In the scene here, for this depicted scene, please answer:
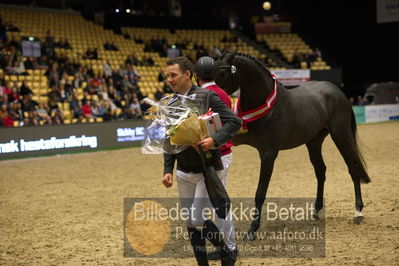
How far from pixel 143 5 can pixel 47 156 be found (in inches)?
724

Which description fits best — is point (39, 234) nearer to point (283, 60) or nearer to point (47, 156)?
point (47, 156)

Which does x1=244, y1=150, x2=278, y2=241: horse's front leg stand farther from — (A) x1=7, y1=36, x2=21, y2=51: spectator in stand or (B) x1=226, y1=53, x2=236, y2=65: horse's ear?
(A) x1=7, y1=36, x2=21, y2=51: spectator in stand

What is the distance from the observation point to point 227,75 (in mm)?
5637

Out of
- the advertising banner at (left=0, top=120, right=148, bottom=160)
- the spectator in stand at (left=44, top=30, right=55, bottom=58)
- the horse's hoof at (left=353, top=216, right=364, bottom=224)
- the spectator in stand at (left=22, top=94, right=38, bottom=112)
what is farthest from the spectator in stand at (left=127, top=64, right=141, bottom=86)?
the horse's hoof at (left=353, top=216, right=364, bottom=224)

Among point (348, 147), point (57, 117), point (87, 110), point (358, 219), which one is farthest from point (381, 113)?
point (358, 219)

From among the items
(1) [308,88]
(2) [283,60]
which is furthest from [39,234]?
(2) [283,60]

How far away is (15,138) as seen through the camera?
13391 mm

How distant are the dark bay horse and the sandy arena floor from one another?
0.76 m

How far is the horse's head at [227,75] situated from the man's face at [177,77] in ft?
5.60

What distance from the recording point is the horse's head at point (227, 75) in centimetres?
562

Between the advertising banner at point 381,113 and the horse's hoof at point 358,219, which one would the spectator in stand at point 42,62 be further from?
the advertising banner at point 381,113

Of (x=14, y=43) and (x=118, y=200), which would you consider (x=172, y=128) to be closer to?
(x=118, y=200)

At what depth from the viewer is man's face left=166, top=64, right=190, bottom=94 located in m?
3.87

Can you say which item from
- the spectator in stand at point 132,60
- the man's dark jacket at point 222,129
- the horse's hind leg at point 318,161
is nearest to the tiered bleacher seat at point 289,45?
the spectator in stand at point 132,60
